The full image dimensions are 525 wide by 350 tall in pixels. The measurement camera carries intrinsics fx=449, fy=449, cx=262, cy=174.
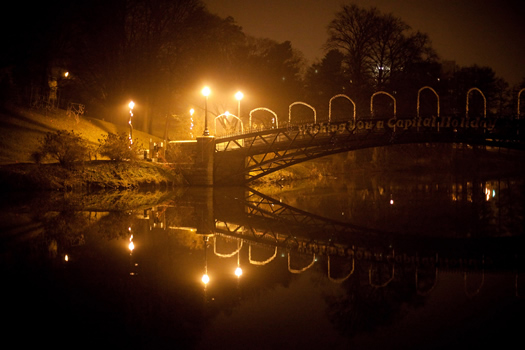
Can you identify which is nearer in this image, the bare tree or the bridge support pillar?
the bridge support pillar

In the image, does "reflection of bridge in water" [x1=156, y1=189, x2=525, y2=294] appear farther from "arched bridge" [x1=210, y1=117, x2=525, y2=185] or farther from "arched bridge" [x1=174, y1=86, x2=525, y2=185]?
"arched bridge" [x1=210, y1=117, x2=525, y2=185]

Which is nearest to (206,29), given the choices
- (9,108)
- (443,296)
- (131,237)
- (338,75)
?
(338,75)

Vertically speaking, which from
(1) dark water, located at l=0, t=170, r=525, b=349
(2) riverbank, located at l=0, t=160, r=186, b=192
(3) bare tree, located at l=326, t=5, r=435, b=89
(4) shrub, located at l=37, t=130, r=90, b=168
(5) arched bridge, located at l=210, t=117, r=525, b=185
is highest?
(3) bare tree, located at l=326, t=5, r=435, b=89

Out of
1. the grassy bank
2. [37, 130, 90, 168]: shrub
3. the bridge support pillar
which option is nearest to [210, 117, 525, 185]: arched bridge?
the bridge support pillar

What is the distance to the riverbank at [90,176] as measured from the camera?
73.0 ft

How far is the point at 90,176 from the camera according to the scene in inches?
980

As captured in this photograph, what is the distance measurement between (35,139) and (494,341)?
30.2 m

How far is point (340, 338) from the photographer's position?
5.02 m

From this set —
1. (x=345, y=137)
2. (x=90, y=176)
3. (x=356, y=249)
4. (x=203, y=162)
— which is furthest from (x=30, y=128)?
(x=356, y=249)

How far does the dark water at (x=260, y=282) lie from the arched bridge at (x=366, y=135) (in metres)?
15.5

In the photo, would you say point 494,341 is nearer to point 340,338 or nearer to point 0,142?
point 340,338

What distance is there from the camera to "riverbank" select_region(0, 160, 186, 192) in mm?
22266

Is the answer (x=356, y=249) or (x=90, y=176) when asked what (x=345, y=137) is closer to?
(x=90, y=176)

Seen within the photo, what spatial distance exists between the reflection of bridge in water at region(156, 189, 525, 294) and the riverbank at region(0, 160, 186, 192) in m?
12.4
